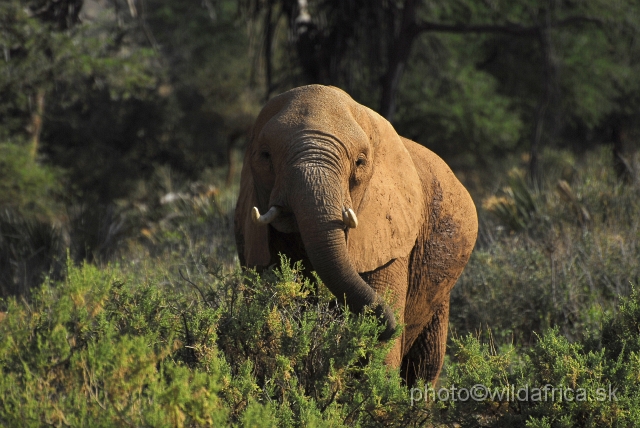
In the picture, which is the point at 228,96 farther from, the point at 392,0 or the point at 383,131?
the point at 383,131

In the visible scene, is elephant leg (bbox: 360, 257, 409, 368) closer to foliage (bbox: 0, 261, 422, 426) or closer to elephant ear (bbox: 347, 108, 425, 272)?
elephant ear (bbox: 347, 108, 425, 272)

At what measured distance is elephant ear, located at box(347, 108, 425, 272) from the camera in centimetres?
561

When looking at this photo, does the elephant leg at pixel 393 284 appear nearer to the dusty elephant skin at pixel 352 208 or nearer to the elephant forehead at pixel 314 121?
the dusty elephant skin at pixel 352 208

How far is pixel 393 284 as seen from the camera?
5.81 meters

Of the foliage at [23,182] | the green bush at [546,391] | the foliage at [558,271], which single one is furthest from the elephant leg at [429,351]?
the foliage at [23,182]

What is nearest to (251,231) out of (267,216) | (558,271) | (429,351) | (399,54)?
(267,216)

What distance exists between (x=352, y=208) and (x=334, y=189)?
1.49ft

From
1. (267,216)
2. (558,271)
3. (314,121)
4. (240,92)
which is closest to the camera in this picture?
(267,216)

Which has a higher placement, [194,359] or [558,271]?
[194,359]

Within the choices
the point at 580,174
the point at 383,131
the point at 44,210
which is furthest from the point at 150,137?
the point at 383,131

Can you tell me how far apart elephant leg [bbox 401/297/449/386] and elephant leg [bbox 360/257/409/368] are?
1105mm

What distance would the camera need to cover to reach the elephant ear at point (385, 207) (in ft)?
18.4

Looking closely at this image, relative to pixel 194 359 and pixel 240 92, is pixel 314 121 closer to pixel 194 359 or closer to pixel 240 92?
pixel 194 359

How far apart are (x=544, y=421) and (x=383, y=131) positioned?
205 centimetres
